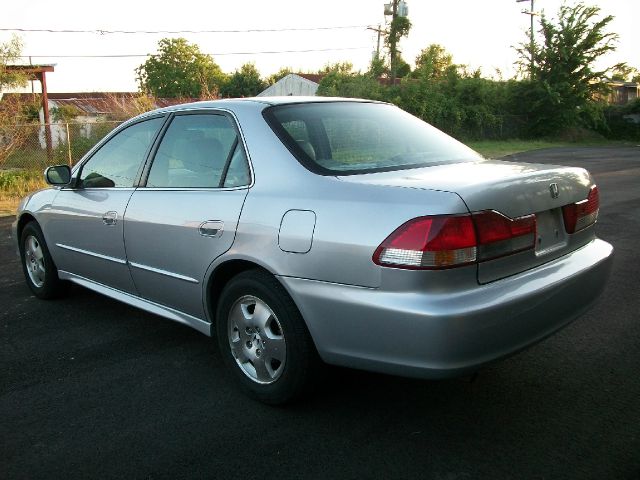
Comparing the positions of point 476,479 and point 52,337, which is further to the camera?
point 52,337

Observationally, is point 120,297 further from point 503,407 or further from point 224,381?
point 503,407

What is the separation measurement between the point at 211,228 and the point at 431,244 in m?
1.33

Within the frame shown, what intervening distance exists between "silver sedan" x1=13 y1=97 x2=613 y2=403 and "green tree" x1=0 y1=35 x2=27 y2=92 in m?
17.0

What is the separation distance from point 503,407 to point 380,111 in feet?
6.53

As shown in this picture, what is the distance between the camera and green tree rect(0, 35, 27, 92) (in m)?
18.7

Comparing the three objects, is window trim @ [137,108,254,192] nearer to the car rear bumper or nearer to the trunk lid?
the trunk lid

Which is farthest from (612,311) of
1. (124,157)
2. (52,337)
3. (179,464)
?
(52,337)

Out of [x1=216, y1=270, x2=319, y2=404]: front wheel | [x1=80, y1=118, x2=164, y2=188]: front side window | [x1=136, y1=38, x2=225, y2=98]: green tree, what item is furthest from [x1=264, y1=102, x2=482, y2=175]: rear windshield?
[x1=136, y1=38, x2=225, y2=98]: green tree

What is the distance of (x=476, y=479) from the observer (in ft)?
8.43

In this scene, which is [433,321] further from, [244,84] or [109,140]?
[244,84]

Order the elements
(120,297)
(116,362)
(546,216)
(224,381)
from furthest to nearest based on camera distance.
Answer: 1. (120,297)
2. (116,362)
3. (224,381)
4. (546,216)

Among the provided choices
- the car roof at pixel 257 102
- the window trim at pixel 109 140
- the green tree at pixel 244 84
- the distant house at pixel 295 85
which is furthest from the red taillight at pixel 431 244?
the green tree at pixel 244 84

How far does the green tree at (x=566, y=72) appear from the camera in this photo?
37312 millimetres

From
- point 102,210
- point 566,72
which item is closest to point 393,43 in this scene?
point 566,72
